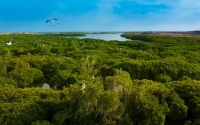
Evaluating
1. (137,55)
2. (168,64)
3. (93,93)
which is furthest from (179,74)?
(93,93)

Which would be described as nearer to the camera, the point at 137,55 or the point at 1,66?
the point at 1,66

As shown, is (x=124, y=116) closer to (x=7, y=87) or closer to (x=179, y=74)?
(x=7, y=87)

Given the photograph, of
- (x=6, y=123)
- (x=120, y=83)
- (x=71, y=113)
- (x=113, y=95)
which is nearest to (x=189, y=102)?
(x=120, y=83)

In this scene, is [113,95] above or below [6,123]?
above

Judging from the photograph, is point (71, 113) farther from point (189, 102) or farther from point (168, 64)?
point (168, 64)

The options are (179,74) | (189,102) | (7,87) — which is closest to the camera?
(189,102)

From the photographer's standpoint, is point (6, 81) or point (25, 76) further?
point (25, 76)

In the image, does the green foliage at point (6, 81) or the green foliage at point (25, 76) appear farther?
the green foliage at point (25, 76)

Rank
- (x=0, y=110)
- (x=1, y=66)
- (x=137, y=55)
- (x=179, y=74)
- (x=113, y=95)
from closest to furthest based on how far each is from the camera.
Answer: (x=113, y=95)
(x=0, y=110)
(x=179, y=74)
(x=1, y=66)
(x=137, y=55)

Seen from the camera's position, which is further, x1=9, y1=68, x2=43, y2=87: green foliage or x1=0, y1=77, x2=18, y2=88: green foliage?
x1=9, y1=68, x2=43, y2=87: green foliage
